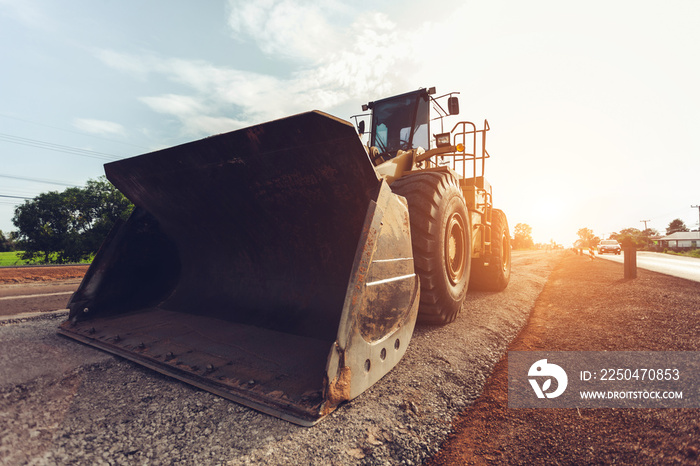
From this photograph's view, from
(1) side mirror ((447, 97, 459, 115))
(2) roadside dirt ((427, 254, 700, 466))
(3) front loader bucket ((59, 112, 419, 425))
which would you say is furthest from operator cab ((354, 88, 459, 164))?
(2) roadside dirt ((427, 254, 700, 466))

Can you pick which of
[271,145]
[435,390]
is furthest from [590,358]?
[271,145]

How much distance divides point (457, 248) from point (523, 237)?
11159cm

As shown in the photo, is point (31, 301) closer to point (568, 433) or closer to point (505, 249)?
point (568, 433)

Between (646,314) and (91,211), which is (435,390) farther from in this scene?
(91,211)

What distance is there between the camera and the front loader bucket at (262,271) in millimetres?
1696

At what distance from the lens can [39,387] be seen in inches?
67.8

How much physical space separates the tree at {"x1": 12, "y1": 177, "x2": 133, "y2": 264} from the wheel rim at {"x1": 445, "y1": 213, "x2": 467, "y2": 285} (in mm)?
24613

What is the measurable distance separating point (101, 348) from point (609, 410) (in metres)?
3.28

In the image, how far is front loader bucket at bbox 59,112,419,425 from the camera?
1.70 metres

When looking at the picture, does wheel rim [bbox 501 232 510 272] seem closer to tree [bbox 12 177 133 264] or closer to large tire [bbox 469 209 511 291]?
large tire [bbox 469 209 511 291]

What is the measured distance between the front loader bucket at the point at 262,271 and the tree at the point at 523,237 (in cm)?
8778

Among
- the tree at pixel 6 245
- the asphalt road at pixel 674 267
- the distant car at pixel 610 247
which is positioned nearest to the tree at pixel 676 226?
the distant car at pixel 610 247

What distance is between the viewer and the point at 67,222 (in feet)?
70.7
